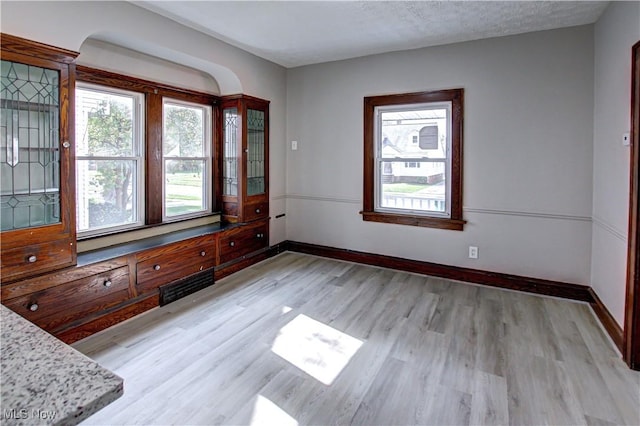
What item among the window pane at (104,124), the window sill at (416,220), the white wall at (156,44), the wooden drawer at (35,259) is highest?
the white wall at (156,44)

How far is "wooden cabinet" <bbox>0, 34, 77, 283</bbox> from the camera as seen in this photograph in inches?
92.5

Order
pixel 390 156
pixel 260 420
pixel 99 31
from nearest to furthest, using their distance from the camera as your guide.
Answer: pixel 260 420 → pixel 99 31 → pixel 390 156

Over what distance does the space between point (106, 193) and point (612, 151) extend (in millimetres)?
4390

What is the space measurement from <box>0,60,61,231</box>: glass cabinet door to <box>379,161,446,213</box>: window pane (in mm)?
3356

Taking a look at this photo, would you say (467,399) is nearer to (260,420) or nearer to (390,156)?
(260,420)

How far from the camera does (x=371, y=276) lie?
4293mm

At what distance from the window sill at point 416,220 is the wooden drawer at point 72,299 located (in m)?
2.82

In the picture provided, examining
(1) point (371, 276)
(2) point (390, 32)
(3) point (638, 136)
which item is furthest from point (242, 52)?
(3) point (638, 136)

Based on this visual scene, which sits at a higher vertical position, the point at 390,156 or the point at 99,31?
the point at 99,31

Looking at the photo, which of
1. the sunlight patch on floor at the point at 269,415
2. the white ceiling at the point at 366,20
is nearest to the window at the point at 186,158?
the white ceiling at the point at 366,20

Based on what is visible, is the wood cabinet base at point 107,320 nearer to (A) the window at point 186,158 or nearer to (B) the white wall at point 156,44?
(A) the window at point 186,158

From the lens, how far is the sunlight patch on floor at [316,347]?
2416 mm

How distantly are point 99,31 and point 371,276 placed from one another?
347 cm

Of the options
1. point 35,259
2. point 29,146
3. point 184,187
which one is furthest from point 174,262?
point 29,146
